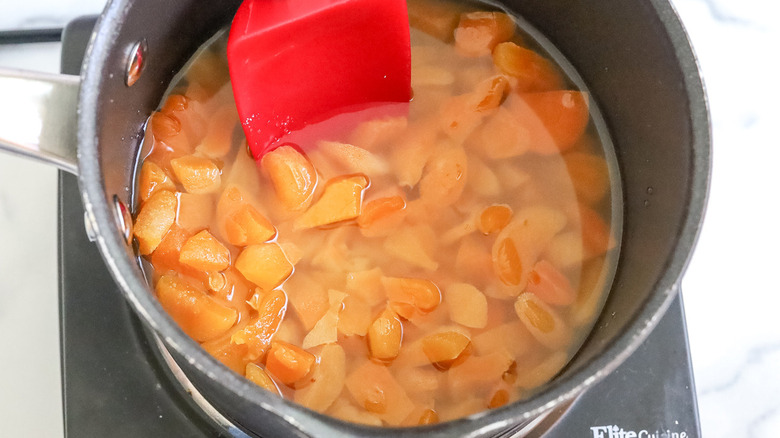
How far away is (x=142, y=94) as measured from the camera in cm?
94

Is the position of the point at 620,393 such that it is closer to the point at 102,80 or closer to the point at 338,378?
the point at 338,378

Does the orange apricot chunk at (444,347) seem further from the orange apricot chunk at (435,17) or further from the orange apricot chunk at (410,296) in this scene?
the orange apricot chunk at (435,17)

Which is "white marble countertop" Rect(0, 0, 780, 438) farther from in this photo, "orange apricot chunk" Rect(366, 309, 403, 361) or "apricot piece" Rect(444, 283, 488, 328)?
"orange apricot chunk" Rect(366, 309, 403, 361)

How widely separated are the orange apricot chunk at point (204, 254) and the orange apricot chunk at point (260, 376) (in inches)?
5.8

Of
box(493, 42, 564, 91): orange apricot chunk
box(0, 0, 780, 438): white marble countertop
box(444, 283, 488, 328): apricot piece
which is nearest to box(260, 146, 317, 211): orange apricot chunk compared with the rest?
box(444, 283, 488, 328): apricot piece

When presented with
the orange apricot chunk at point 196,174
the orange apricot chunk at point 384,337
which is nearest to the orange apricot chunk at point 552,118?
the orange apricot chunk at point 384,337

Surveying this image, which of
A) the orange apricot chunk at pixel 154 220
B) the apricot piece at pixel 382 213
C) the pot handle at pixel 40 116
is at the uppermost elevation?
the pot handle at pixel 40 116

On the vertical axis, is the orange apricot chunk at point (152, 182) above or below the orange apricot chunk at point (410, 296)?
above

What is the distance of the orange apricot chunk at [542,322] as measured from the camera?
94 centimetres

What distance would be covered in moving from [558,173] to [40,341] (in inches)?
35.1

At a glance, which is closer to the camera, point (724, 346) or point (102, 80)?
point (102, 80)

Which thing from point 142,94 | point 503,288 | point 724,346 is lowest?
point 724,346

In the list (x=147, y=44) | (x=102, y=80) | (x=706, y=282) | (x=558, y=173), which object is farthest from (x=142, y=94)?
(x=706, y=282)

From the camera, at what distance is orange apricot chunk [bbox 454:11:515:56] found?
3.60 feet
